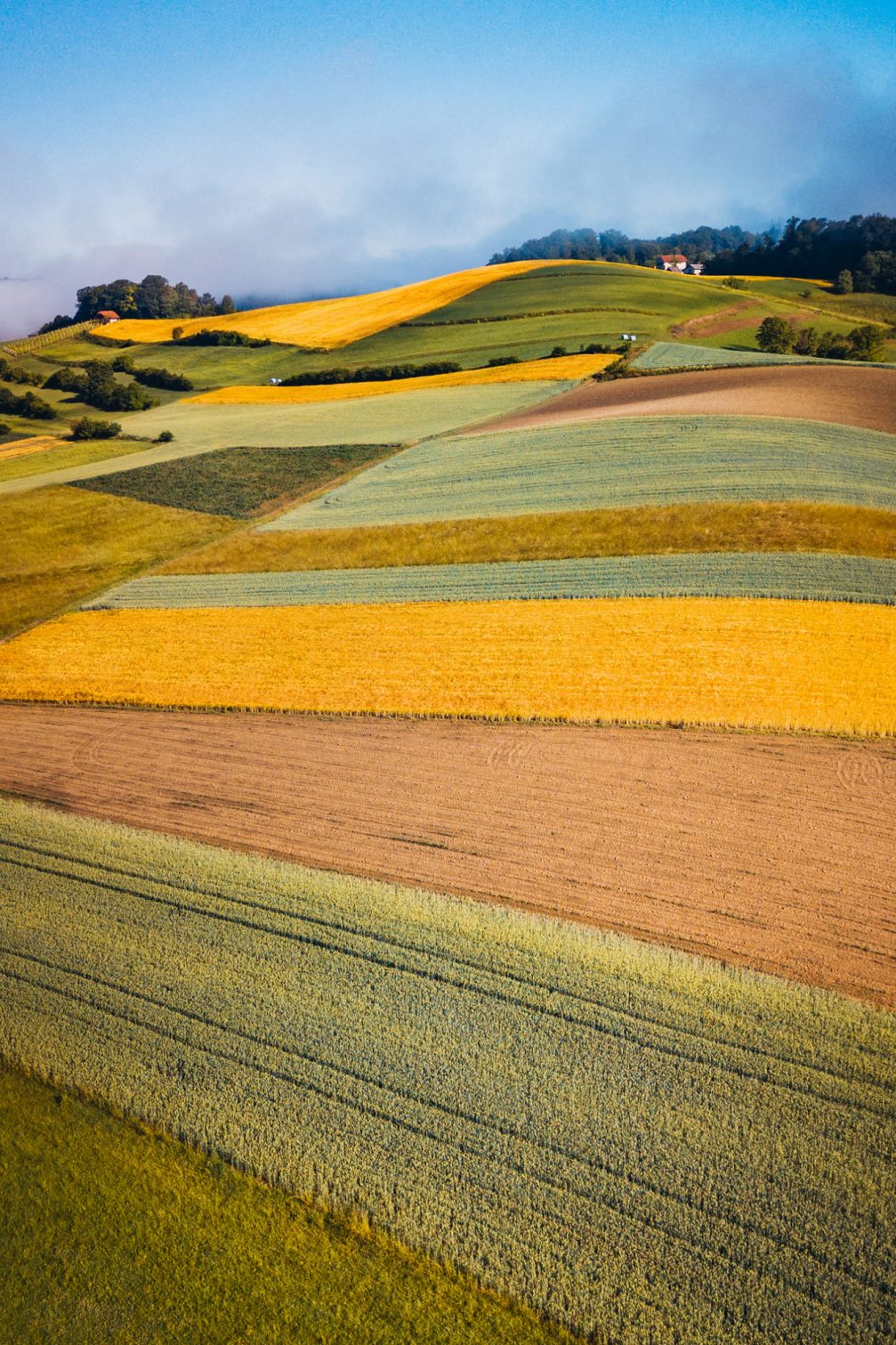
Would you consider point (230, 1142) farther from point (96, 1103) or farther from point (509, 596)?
point (509, 596)

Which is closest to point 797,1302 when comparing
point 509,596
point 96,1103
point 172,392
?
point 96,1103

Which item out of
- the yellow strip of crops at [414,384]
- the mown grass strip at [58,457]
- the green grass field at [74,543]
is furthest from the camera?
the yellow strip of crops at [414,384]

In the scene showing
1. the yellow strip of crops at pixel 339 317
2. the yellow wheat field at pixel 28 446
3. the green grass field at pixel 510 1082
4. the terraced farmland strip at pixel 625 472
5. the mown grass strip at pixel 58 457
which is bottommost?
the green grass field at pixel 510 1082

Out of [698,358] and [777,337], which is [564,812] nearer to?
[698,358]

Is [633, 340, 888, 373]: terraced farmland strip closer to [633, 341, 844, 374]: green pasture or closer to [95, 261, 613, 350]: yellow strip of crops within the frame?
[633, 341, 844, 374]: green pasture

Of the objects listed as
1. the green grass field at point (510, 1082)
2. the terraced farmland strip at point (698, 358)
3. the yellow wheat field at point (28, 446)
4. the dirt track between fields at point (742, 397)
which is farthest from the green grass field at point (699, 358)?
the green grass field at point (510, 1082)

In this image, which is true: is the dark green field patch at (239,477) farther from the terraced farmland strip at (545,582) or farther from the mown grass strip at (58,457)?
the terraced farmland strip at (545,582)
